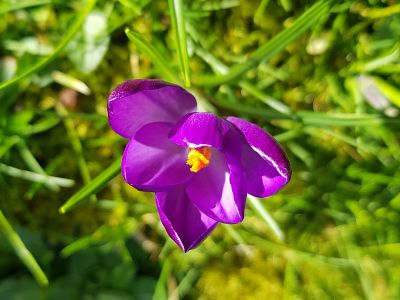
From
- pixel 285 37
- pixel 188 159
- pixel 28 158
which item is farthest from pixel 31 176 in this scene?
pixel 285 37

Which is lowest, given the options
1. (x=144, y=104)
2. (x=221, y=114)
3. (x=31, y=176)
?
(x=31, y=176)

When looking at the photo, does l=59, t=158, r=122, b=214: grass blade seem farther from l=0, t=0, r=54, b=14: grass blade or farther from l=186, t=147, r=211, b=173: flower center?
l=0, t=0, r=54, b=14: grass blade

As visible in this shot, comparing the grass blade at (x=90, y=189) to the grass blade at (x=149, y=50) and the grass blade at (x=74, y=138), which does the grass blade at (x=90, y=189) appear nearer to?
the grass blade at (x=149, y=50)

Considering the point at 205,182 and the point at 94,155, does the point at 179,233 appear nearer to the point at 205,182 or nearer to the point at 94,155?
the point at 205,182

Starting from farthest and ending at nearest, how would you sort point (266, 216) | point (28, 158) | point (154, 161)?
1. point (28, 158)
2. point (266, 216)
3. point (154, 161)

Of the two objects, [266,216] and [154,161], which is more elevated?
[154,161]

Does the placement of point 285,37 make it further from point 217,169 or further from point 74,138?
point 74,138
